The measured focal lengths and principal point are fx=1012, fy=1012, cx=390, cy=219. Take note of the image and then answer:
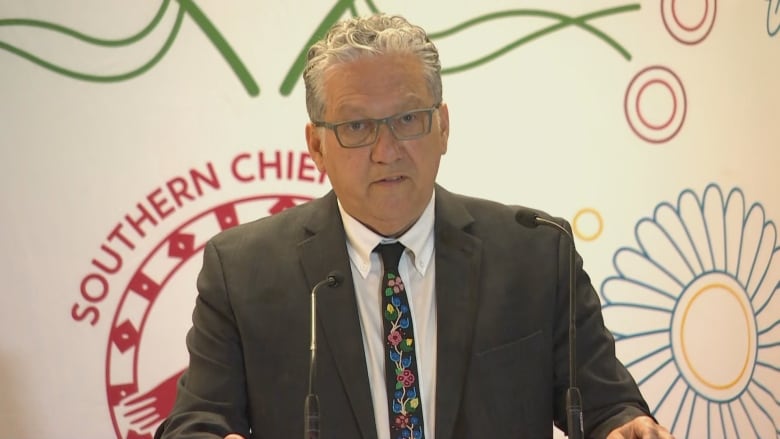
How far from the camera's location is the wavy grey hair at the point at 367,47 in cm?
226

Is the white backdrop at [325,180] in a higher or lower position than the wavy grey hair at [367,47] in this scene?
lower

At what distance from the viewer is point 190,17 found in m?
3.13

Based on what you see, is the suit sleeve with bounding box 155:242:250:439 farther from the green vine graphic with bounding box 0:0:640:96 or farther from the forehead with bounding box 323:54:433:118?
the green vine graphic with bounding box 0:0:640:96

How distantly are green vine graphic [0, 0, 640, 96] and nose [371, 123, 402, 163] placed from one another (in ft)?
3.41

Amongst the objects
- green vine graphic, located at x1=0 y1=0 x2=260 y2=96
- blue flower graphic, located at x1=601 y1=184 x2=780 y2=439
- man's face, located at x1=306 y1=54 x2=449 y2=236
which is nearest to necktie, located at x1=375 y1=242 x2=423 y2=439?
man's face, located at x1=306 y1=54 x2=449 y2=236

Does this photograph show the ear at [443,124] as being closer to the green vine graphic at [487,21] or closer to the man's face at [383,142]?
the man's face at [383,142]

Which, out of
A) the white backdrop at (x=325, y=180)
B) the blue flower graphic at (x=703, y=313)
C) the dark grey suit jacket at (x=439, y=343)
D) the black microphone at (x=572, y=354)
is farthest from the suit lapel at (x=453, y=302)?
the blue flower graphic at (x=703, y=313)

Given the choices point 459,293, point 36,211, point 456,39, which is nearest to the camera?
point 459,293

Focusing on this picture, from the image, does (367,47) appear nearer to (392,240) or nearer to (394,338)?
(392,240)

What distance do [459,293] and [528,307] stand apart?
6.3 inches

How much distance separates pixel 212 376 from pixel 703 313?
2043mm

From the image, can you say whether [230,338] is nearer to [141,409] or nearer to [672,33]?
[141,409]

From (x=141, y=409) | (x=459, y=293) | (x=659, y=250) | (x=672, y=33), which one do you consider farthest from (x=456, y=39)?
(x=141, y=409)

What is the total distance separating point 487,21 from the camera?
3.37 m
